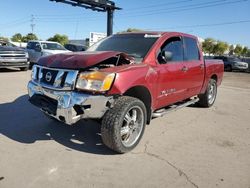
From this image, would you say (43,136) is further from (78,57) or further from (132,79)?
(132,79)

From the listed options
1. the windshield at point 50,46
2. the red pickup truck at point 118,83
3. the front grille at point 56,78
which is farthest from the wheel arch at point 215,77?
the windshield at point 50,46

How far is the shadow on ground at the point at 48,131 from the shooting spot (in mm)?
4387

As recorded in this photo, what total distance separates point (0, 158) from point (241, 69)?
2780 centimetres

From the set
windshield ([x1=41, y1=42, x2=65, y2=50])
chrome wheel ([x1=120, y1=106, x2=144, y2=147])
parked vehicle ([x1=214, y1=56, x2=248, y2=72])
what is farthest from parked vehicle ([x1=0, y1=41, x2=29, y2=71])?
parked vehicle ([x1=214, y1=56, x2=248, y2=72])

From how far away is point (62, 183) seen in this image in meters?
3.22

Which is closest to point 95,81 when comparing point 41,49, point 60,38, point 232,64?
point 41,49

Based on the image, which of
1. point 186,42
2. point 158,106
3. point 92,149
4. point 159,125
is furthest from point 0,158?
point 186,42

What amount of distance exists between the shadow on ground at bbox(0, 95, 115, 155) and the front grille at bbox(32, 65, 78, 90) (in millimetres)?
937

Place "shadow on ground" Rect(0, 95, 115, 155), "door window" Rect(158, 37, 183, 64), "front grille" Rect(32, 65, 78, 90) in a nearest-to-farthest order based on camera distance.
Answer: "front grille" Rect(32, 65, 78, 90)
"shadow on ground" Rect(0, 95, 115, 155)
"door window" Rect(158, 37, 183, 64)

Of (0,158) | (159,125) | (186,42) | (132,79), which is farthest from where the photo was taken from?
(186,42)

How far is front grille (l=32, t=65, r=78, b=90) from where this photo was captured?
3.86 meters

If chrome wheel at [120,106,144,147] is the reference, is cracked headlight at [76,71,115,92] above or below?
above

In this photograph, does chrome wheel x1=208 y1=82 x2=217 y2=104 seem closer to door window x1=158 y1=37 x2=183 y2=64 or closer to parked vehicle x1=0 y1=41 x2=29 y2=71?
door window x1=158 y1=37 x2=183 y2=64

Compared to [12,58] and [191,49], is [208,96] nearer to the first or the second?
[191,49]
